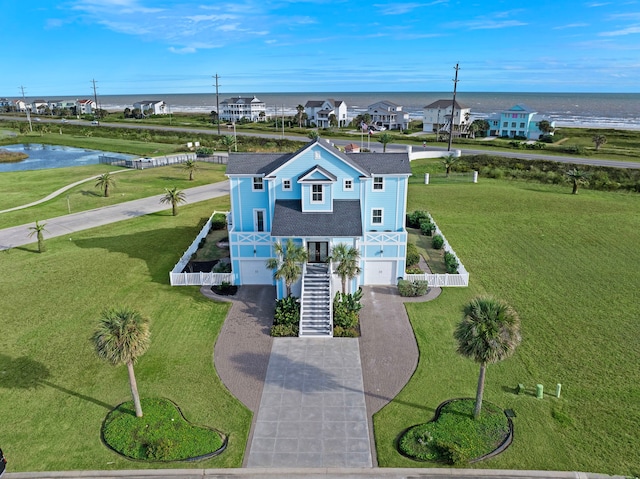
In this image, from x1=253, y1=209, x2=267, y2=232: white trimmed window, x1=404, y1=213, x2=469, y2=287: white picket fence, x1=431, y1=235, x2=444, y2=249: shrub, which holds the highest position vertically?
x1=253, y1=209, x2=267, y2=232: white trimmed window

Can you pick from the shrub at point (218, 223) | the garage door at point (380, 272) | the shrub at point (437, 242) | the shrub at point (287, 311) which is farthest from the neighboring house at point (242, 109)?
the shrub at point (287, 311)

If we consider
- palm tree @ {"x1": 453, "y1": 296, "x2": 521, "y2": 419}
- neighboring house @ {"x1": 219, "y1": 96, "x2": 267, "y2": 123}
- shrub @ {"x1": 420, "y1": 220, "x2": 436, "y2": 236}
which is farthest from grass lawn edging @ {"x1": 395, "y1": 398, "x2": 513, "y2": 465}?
neighboring house @ {"x1": 219, "y1": 96, "x2": 267, "y2": 123}

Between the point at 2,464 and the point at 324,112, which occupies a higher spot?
the point at 324,112

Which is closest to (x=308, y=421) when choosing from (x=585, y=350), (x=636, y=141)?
(x=585, y=350)

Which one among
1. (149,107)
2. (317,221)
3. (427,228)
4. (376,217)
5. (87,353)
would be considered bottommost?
(87,353)

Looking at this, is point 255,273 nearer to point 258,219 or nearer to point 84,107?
point 258,219

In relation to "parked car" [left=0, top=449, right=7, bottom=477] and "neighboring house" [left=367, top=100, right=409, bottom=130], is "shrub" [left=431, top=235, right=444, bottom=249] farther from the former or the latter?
"neighboring house" [left=367, top=100, right=409, bottom=130]

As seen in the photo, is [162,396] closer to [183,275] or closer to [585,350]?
[183,275]

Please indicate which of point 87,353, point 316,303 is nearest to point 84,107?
point 87,353

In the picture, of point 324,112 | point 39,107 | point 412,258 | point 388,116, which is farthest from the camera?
point 39,107
